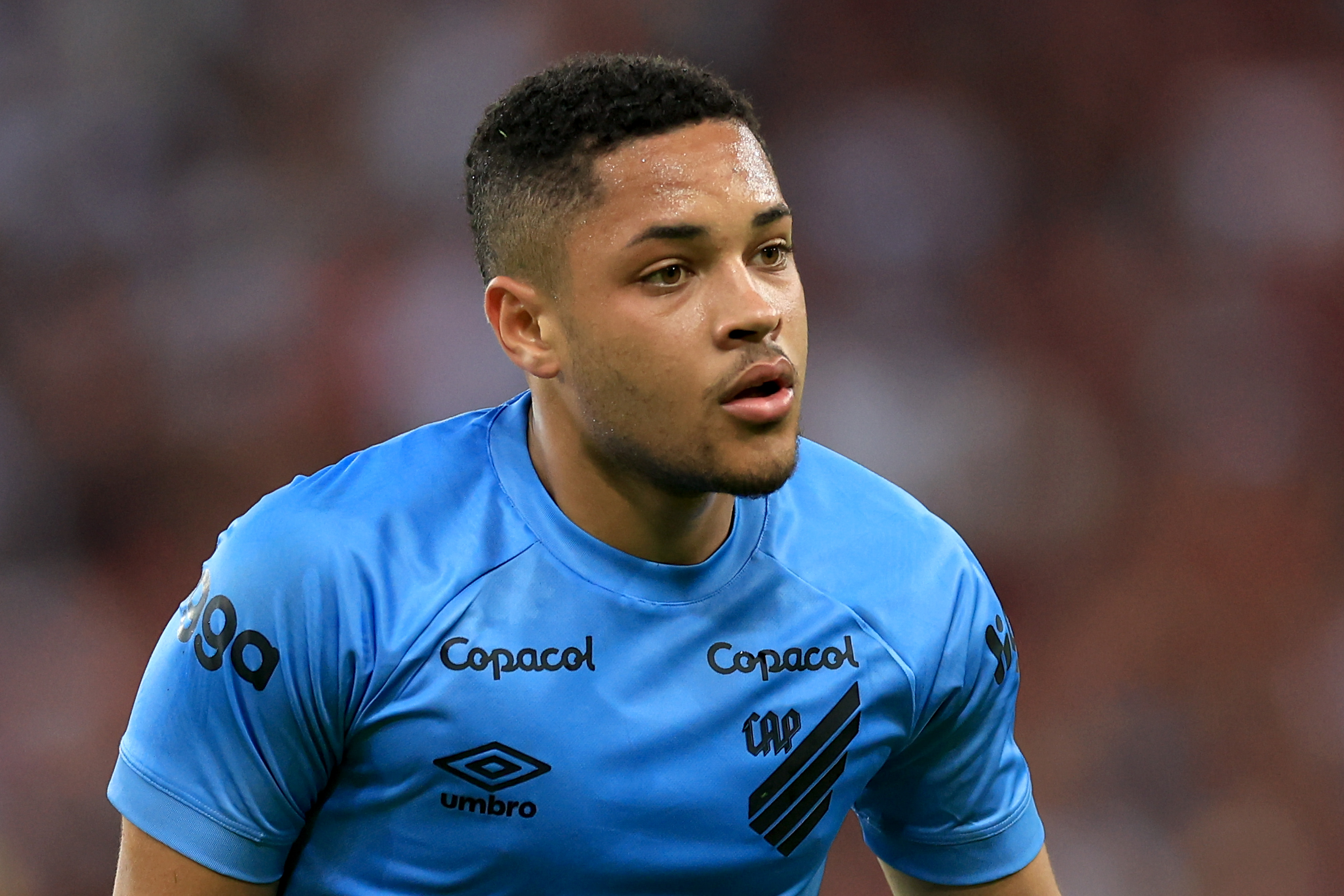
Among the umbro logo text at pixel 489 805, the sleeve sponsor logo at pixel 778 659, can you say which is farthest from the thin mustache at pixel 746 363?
the umbro logo text at pixel 489 805

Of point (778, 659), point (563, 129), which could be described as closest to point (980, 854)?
point (778, 659)

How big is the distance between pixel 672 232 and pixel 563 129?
0.74 ft

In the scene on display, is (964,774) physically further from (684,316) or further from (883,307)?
(883,307)

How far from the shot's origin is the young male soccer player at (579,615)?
1875 millimetres

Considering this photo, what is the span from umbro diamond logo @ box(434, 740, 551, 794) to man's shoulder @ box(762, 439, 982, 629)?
47 cm

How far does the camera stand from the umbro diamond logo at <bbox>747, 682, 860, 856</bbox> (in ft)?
6.65

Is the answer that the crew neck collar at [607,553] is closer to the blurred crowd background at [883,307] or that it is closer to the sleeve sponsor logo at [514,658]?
the sleeve sponsor logo at [514,658]

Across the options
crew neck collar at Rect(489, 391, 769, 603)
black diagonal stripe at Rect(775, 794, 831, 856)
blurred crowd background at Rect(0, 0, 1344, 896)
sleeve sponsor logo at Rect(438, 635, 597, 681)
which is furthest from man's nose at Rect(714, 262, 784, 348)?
blurred crowd background at Rect(0, 0, 1344, 896)

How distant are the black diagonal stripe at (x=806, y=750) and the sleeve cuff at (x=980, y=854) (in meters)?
0.40

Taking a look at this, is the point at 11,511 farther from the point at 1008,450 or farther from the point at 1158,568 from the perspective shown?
the point at 1158,568

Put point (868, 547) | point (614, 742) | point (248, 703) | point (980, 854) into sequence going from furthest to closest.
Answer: point (980, 854)
point (868, 547)
point (614, 742)
point (248, 703)

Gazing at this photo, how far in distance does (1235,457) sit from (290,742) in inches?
149

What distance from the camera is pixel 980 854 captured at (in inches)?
90.7

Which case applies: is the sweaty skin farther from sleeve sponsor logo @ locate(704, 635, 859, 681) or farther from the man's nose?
sleeve sponsor logo @ locate(704, 635, 859, 681)
